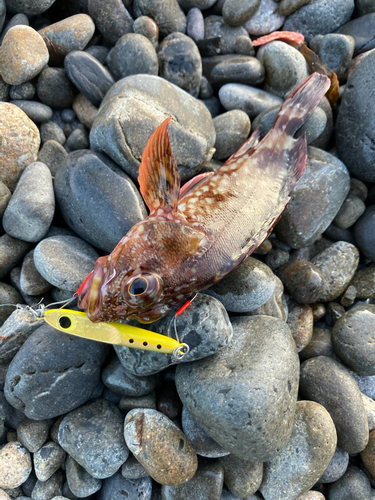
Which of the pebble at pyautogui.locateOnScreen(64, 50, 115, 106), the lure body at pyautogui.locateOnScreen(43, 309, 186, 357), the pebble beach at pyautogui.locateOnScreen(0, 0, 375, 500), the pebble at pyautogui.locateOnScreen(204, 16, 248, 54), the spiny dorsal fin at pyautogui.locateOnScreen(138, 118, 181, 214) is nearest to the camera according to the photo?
the spiny dorsal fin at pyautogui.locateOnScreen(138, 118, 181, 214)

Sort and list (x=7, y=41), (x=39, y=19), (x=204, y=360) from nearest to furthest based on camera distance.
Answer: (x=204, y=360), (x=7, y=41), (x=39, y=19)

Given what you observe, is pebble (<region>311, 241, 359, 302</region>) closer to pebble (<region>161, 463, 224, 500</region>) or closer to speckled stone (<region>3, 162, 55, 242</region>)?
pebble (<region>161, 463, 224, 500</region>)

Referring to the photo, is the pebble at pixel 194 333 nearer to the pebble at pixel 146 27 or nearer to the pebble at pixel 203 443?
the pebble at pixel 203 443

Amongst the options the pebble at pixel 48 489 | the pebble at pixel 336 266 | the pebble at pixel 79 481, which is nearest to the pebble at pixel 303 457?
the pebble at pixel 336 266

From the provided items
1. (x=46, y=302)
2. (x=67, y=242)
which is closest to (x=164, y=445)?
(x=46, y=302)

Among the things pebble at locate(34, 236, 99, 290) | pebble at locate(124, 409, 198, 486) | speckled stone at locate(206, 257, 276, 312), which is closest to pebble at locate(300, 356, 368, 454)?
speckled stone at locate(206, 257, 276, 312)

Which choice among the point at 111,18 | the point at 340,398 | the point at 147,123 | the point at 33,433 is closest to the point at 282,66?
the point at 147,123

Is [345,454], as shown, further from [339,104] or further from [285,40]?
[285,40]
